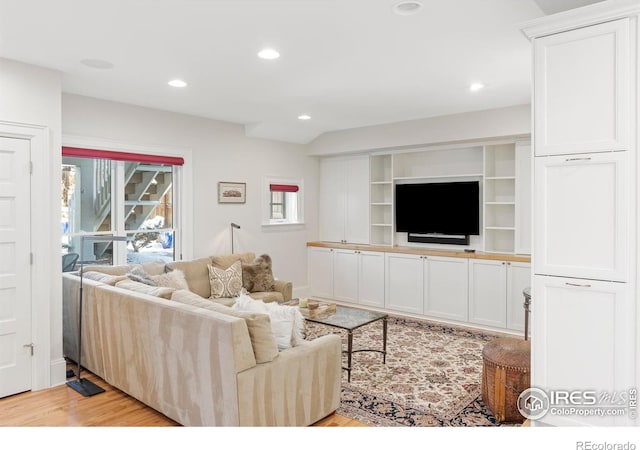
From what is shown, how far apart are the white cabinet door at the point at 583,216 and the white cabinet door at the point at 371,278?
13.2 feet

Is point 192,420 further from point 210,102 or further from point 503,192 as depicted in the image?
point 503,192

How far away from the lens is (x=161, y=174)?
5266 millimetres

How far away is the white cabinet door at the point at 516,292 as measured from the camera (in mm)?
5039

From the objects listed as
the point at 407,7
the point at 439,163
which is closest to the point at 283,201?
the point at 439,163

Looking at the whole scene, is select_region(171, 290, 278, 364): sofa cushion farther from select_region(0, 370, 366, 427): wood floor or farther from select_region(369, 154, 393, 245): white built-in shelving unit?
select_region(369, 154, 393, 245): white built-in shelving unit

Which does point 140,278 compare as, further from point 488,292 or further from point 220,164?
point 488,292

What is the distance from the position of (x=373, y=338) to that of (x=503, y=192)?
8.29 feet

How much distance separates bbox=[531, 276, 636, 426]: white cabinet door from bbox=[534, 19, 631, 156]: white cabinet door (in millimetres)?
672

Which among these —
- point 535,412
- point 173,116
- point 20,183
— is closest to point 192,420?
point 535,412

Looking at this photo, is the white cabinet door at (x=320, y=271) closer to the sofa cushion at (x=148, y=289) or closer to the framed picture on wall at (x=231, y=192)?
the framed picture on wall at (x=231, y=192)

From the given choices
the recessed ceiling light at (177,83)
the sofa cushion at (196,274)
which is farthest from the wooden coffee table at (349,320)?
the recessed ceiling light at (177,83)

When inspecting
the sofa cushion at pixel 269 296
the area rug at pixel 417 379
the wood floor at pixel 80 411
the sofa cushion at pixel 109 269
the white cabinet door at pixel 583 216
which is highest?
the white cabinet door at pixel 583 216

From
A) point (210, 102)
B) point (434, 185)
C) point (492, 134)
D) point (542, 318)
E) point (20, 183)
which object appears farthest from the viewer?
→ point (434, 185)

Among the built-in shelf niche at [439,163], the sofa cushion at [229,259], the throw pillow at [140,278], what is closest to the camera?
the throw pillow at [140,278]
